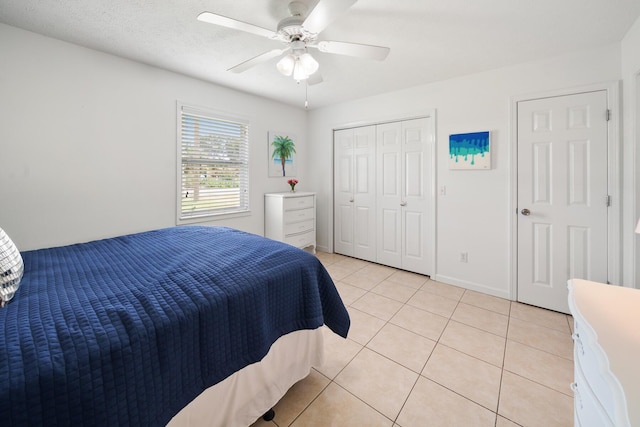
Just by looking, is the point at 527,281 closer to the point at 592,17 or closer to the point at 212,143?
the point at 592,17

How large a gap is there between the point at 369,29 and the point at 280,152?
223 centimetres

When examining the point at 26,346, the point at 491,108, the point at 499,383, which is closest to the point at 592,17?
the point at 491,108

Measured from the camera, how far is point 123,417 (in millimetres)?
774

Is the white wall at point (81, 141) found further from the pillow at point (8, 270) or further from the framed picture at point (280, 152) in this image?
the pillow at point (8, 270)

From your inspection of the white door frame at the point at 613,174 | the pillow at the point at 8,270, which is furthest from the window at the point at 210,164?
the white door frame at the point at 613,174

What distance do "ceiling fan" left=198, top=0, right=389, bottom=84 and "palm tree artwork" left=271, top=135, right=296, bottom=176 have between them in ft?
6.14

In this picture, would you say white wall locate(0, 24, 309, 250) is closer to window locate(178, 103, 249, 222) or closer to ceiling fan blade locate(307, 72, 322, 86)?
window locate(178, 103, 249, 222)

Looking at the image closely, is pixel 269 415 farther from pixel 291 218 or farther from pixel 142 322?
pixel 291 218

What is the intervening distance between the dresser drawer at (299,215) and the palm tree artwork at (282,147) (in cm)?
85

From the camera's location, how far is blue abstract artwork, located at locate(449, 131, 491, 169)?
2.74m

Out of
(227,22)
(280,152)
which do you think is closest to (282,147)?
(280,152)

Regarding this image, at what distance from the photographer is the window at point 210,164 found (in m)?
3.01

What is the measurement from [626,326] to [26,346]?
70.9 inches

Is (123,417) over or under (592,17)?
under
